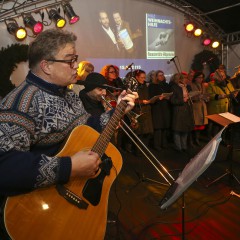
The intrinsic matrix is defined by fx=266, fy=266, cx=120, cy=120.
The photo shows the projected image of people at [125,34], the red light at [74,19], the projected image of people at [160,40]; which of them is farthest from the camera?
the projected image of people at [160,40]

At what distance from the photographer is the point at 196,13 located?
8.71 meters

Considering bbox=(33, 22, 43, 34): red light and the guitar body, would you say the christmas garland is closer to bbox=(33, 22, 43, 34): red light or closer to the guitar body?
bbox=(33, 22, 43, 34): red light

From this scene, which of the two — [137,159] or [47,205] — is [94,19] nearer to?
[137,159]

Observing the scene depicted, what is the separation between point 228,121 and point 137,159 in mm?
2316

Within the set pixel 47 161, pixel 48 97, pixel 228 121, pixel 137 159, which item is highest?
pixel 48 97

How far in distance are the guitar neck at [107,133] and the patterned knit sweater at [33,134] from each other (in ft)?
0.62

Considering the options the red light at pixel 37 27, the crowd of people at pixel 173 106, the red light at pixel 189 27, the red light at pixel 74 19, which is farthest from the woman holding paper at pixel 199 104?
the red light at pixel 37 27

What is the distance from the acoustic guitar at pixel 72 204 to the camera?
4.70 feet

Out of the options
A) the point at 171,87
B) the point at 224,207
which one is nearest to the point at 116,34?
the point at 171,87

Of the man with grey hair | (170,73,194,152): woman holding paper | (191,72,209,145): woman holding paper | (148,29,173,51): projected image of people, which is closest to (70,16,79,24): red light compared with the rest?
(148,29,173,51): projected image of people

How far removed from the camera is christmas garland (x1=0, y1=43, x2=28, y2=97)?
5.38 m

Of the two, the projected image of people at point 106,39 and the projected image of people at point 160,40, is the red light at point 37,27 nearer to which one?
the projected image of people at point 106,39

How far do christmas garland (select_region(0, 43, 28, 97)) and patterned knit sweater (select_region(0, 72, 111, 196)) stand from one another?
4.15 metres

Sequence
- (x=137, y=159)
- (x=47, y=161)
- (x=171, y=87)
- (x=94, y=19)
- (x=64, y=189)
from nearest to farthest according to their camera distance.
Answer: (x=47, y=161), (x=64, y=189), (x=137, y=159), (x=171, y=87), (x=94, y=19)
